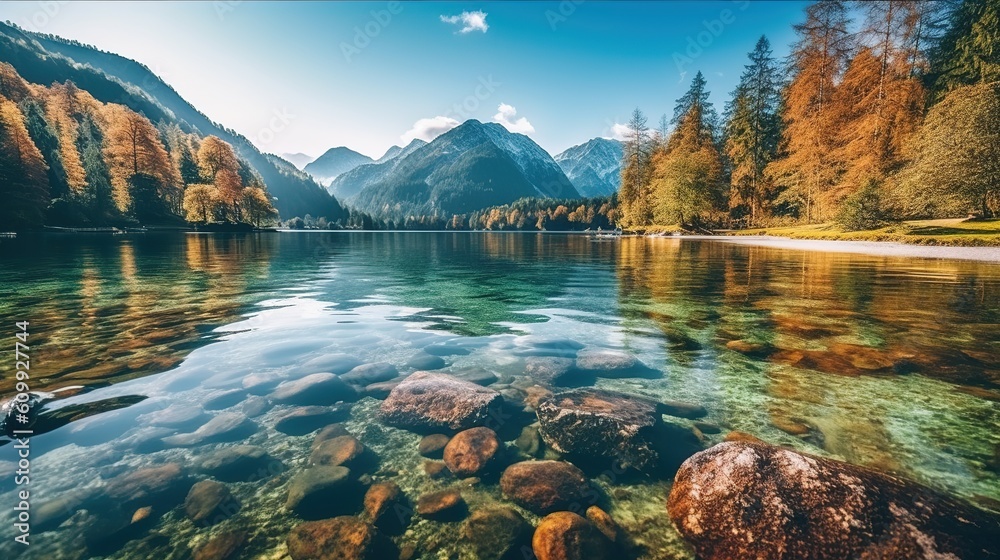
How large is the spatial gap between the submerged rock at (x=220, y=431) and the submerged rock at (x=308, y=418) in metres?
0.41

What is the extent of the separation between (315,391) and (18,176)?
84424 mm

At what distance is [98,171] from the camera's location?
6950 centimetres

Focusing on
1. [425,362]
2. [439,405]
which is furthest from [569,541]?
[425,362]

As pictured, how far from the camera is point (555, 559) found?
352cm

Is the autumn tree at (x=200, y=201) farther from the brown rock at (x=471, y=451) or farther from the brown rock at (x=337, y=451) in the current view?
the brown rock at (x=471, y=451)

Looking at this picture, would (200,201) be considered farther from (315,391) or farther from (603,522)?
(603,522)

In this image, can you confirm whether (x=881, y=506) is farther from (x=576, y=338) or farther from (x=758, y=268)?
(x=758, y=268)

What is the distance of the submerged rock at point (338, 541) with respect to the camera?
11.7 feet

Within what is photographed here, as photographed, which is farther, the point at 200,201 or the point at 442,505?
the point at 200,201

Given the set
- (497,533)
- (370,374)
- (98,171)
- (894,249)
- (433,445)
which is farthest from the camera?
(98,171)

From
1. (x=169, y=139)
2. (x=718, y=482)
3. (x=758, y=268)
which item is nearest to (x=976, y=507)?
(x=718, y=482)

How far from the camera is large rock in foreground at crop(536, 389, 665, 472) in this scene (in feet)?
16.7

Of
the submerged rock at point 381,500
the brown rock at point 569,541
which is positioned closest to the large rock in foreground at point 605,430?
the brown rock at point 569,541

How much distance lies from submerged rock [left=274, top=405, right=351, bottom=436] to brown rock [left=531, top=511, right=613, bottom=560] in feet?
12.6
